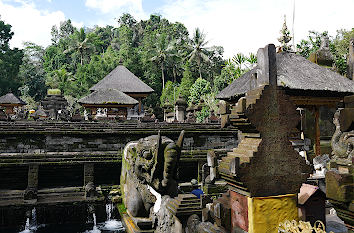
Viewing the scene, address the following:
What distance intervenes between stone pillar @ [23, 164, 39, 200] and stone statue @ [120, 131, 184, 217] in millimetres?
3184

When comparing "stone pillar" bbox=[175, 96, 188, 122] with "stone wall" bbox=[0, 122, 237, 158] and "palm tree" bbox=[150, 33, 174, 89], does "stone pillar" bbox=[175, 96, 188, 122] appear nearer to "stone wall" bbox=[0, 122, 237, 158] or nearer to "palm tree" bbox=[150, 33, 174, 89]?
"stone wall" bbox=[0, 122, 237, 158]

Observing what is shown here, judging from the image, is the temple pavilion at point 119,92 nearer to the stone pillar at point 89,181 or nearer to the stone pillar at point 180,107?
the stone pillar at point 180,107

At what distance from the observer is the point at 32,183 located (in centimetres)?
862

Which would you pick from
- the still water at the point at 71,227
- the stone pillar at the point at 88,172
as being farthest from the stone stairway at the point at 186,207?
the stone pillar at the point at 88,172

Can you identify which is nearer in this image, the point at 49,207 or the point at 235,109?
the point at 235,109

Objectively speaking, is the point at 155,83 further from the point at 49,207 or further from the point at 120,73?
the point at 49,207

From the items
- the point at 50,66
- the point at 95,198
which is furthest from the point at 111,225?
the point at 50,66

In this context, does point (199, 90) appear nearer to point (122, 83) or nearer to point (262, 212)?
point (122, 83)

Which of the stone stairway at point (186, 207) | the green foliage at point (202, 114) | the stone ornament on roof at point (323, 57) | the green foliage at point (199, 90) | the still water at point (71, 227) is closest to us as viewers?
the stone stairway at point (186, 207)

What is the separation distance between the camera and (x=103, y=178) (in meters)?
9.90

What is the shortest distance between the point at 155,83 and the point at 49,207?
38.4 meters

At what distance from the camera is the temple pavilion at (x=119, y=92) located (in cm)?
2055

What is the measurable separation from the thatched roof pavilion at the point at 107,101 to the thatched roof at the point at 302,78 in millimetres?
8769

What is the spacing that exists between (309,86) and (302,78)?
607 millimetres
